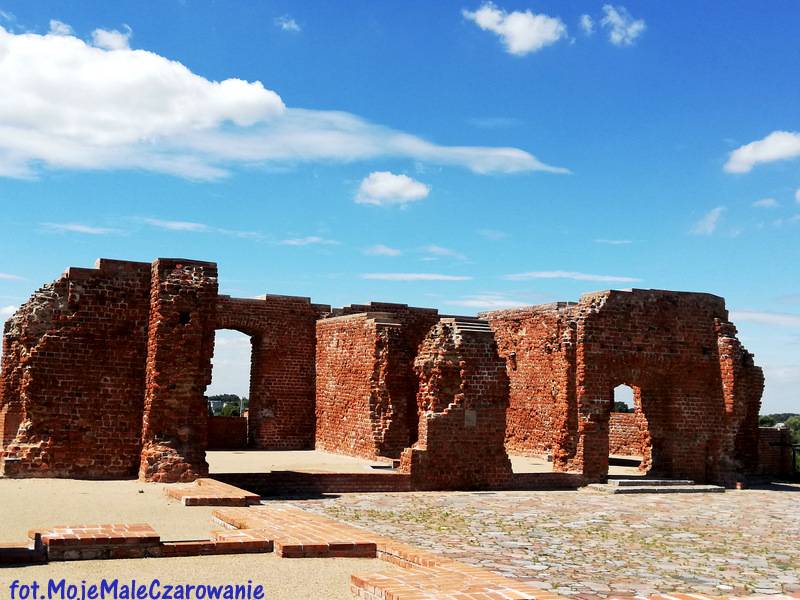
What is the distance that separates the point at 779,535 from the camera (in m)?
11.1

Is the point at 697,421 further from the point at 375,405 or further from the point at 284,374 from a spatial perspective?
the point at 284,374

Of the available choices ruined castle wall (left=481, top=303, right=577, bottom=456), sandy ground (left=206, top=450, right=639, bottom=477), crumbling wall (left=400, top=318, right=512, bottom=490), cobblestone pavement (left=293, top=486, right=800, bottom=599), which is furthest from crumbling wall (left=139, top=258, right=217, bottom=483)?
ruined castle wall (left=481, top=303, right=577, bottom=456)

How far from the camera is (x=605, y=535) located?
1053cm

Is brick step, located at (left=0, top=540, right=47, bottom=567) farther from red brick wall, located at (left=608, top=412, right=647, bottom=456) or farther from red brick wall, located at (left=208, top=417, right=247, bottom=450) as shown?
red brick wall, located at (left=608, top=412, right=647, bottom=456)

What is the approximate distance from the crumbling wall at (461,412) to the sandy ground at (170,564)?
20.0 feet

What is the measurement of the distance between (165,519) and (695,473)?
1319 cm

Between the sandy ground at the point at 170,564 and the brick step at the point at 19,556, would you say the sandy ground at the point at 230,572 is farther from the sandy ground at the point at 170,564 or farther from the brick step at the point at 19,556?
the brick step at the point at 19,556

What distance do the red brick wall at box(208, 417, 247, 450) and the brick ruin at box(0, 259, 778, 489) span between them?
7.0 inches

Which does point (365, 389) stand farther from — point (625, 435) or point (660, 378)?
point (625, 435)

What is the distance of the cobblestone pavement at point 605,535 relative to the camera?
25.4 ft

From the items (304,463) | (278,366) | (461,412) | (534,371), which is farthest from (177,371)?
(534,371)

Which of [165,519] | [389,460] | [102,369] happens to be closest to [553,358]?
[389,460]

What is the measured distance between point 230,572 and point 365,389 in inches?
540

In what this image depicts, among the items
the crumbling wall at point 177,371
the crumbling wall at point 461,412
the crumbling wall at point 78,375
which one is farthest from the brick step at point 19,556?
the crumbling wall at point 461,412
